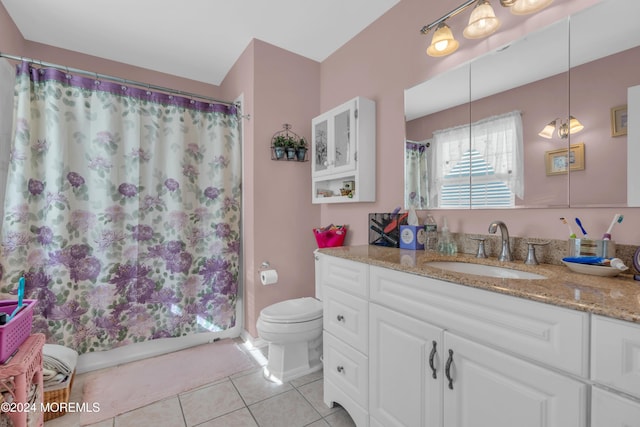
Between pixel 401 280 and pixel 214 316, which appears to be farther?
pixel 214 316

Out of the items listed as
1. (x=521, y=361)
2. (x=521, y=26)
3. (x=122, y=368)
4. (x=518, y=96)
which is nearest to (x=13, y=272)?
(x=122, y=368)

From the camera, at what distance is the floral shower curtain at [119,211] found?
1.82m

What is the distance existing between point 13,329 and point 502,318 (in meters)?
1.77

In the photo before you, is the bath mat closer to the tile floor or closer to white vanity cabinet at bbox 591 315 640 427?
the tile floor

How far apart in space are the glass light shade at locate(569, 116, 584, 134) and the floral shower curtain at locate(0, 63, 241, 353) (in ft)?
7.19

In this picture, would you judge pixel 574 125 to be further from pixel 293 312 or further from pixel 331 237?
pixel 293 312

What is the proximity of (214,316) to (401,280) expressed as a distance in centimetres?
183

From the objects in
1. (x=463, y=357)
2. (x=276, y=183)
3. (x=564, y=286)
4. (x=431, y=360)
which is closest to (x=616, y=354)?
(x=564, y=286)

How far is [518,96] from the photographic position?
4.24ft

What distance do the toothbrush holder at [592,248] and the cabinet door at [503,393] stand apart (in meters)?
0.57

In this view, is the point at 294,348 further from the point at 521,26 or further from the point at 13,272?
the point at 521,26

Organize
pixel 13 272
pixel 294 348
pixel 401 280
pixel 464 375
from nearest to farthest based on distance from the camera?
pixel 464 375
pixel 401 280
pixel 13 272
pixel 294 348

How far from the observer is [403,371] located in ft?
3.81

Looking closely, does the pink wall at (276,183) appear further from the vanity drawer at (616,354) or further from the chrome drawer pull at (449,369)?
the vanity drawer at (616,354)
